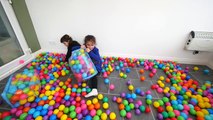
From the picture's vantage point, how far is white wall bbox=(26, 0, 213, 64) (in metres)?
1.61

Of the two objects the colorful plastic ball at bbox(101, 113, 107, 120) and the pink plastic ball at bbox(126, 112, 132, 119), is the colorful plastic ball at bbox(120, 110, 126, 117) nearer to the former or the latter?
the pink plastic ball at bbox(126, 112, 132, 119)

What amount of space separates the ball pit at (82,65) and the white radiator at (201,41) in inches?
70.1

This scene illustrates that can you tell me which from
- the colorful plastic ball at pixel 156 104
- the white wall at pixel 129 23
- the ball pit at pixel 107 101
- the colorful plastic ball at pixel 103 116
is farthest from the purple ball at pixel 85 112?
the white wall at pixel 129 23

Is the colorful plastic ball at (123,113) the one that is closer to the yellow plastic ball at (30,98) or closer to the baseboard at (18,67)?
the yellow plastic ball at (30,98)

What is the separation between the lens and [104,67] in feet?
5.76

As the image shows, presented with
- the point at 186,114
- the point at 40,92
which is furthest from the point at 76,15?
the point at 186,114

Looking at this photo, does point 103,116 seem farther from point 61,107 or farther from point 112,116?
point 61,107

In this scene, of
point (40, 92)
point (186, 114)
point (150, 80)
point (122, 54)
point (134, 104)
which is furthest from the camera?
point (122, 54)

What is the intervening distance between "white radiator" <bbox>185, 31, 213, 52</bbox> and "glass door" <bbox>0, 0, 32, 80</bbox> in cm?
300

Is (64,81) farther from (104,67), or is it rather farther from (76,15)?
(76,15)

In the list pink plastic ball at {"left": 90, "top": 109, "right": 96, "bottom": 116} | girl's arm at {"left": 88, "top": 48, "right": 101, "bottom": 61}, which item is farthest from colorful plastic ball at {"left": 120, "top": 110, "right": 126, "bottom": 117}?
girl's arm at {"left": 88, "top": 48, "right": 101, "bottom": 61}

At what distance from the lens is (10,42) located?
5.59 ft

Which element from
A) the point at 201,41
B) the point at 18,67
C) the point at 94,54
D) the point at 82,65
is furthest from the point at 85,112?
the point at 201,41

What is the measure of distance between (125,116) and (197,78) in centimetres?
145
